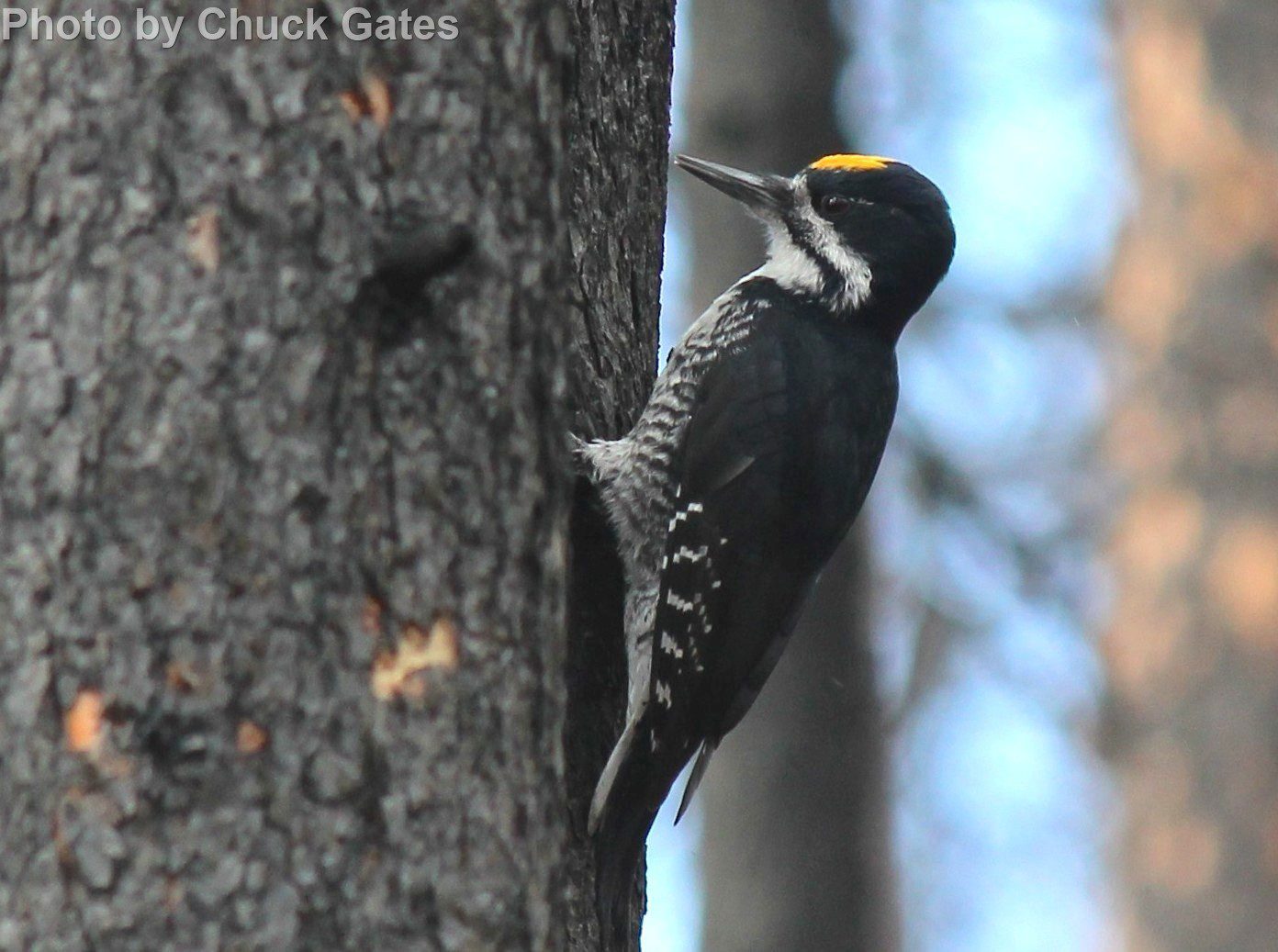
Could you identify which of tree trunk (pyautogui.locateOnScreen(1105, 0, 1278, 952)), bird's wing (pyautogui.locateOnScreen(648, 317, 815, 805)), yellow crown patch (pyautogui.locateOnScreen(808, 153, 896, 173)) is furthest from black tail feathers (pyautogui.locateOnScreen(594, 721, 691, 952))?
tree trunk (pyautogui.locateOnScreen(1105, 0, 1278, 952))

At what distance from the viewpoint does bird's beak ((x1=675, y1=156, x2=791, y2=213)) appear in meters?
4.46

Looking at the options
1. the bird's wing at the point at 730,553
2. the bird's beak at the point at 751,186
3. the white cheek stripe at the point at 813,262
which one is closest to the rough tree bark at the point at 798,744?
the bird's beak at the point at 751,186

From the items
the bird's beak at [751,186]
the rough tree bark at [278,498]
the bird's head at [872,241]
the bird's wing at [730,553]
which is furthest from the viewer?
the bird's beak at [751,186]

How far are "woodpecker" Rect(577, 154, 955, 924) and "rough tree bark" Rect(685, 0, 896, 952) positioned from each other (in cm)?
73

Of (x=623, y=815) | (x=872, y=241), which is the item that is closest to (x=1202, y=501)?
(x=872, y=241)

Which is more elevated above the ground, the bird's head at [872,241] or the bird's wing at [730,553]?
the bird's head at [872,241]

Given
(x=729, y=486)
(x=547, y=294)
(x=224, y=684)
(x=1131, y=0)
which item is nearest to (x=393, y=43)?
(x=547, y=294)

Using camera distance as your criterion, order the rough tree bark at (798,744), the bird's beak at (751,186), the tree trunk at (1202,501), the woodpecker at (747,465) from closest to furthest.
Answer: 1. the woodpecker at (747,465)
2. the bird's beak at (751,186)
3. the rough tree bark at (798,744)
4. the tree trunk at (1202,501)

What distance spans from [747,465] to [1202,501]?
131 inches

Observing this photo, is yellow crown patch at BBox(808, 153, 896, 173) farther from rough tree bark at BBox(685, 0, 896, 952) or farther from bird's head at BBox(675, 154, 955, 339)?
rough tree bark at BBox(685, 0, 896, 952)

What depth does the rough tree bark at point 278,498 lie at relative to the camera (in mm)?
1959

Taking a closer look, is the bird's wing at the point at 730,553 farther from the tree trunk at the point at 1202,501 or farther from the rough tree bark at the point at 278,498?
the tree trunk at the point at 1202,501

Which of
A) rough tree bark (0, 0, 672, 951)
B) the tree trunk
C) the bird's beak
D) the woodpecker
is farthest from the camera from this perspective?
the tree trunk

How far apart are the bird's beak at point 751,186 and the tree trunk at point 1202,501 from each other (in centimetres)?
256
